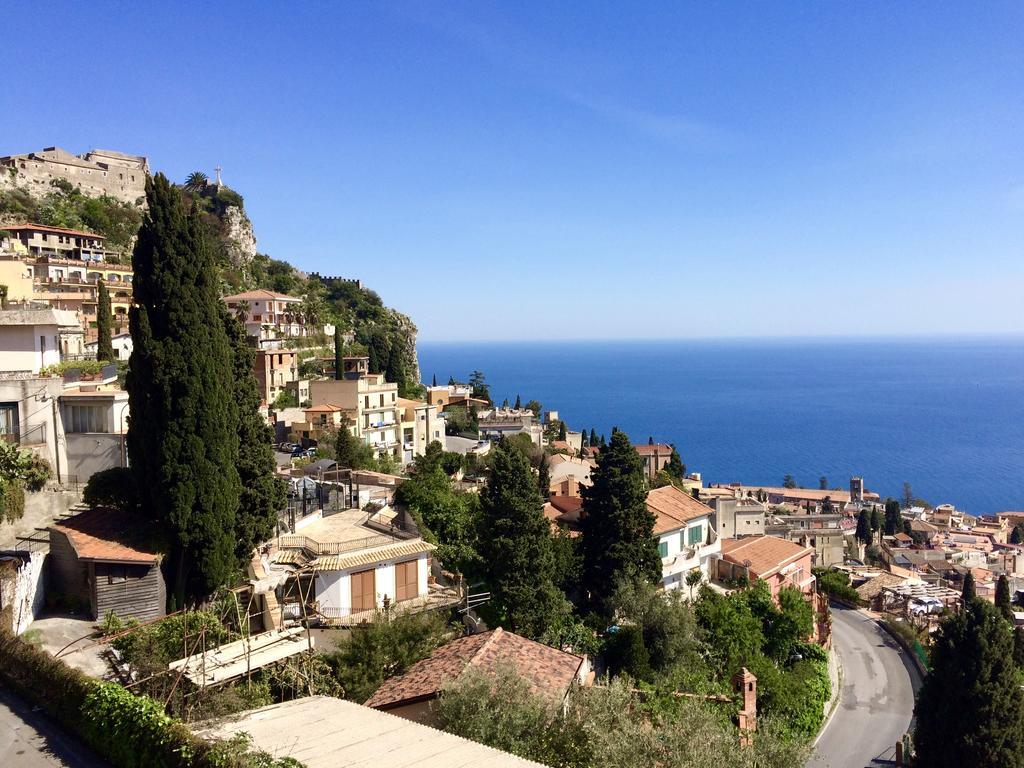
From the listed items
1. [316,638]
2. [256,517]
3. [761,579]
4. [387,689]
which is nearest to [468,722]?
[387,689]

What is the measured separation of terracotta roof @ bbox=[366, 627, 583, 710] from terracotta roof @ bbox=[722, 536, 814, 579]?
1628 cm

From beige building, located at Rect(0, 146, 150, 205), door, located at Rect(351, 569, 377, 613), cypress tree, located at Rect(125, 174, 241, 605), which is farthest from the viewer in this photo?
beige building, located at Rect(0, 146, 150, 205)

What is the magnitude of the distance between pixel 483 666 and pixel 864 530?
6296 centimetres

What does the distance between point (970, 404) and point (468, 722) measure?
216094 millimetres

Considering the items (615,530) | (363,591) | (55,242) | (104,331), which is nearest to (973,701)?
(615,530)

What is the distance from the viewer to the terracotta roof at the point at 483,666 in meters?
12.9

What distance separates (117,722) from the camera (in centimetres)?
845

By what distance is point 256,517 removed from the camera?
1597 centimetres

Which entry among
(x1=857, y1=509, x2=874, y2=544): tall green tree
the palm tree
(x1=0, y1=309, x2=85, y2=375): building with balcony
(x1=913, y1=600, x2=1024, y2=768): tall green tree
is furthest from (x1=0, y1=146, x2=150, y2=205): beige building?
(x1=857, y1=509, x2=874, y2=544): tall green tree

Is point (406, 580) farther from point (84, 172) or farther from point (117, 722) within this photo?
point (84, 172)

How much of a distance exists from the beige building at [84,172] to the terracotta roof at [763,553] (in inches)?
2167

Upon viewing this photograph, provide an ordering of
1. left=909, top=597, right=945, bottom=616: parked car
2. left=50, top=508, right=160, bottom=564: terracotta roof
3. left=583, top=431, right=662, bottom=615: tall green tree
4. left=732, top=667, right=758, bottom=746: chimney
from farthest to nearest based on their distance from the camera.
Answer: left=909, top=597, right=945, bottom=616: parked car < left=583, top=431, right=662, bottom=615: tall green tree < left=732, top=667, right=758, bottom=746: chimney < left=50, top=508, right=160, bottom=564: terracotta roof

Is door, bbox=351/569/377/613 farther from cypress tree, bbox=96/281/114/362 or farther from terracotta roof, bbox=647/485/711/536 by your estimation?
cypress tree, bbox=96/281/114/362

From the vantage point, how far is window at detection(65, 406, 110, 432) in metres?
18.4
